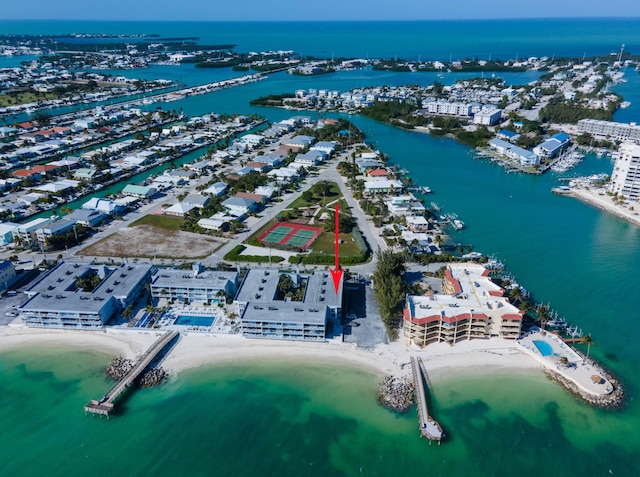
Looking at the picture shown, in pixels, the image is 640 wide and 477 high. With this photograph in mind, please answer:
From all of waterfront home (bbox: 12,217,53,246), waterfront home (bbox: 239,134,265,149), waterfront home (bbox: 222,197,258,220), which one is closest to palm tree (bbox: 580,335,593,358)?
waterfront home (bbox: 222,197,258,220)

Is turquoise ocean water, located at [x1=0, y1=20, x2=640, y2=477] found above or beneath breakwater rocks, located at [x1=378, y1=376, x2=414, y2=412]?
beneath

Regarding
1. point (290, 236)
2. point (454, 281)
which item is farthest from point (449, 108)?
point (454, 281)

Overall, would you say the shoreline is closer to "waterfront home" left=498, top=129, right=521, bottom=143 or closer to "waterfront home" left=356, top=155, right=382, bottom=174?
"waterfront home" left=498, top=129, right=521, bottom=143

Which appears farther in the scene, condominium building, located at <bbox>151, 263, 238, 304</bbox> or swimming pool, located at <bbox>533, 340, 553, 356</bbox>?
condominium building, located at <bbox>151, 263, 238, 304</bbox>

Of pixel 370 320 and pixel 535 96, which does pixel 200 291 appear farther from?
pixel 535 96

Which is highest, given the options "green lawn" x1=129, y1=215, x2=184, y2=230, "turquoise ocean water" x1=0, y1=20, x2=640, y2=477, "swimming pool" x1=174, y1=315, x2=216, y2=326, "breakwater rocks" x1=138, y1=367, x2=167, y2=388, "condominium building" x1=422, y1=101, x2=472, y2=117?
"condominium building" x1=422, y1=101, x2=472, y2=117

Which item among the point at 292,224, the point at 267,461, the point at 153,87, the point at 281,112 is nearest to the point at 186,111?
the point at 281,112

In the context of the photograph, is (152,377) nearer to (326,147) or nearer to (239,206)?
(239,206)
